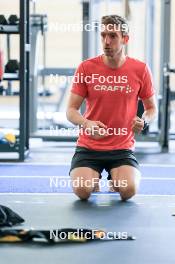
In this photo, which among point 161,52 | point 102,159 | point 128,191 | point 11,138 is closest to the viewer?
point 128,191

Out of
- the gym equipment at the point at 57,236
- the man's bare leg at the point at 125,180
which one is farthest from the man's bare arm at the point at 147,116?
the gym equipment at the point at 57,236

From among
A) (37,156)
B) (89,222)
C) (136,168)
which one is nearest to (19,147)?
(37,156)

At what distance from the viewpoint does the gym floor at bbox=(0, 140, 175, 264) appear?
102 inches

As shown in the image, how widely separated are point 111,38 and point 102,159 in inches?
32.0

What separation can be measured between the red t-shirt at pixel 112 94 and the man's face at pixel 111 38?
157 mm

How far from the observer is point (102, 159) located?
378 cm

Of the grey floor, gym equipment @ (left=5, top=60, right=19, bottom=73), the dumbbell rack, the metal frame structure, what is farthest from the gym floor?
the metal frame structure

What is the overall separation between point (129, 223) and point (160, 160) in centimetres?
270

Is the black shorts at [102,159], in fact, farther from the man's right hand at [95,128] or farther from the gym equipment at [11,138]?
the gym equipment at [11,138]

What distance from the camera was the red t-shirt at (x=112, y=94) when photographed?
375 centimetres

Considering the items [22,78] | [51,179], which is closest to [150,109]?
[51,179]

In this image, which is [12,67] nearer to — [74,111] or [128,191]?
[74,111]

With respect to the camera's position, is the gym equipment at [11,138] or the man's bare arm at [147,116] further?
the gym equipment at [11,138]

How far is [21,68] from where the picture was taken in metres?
5.47
